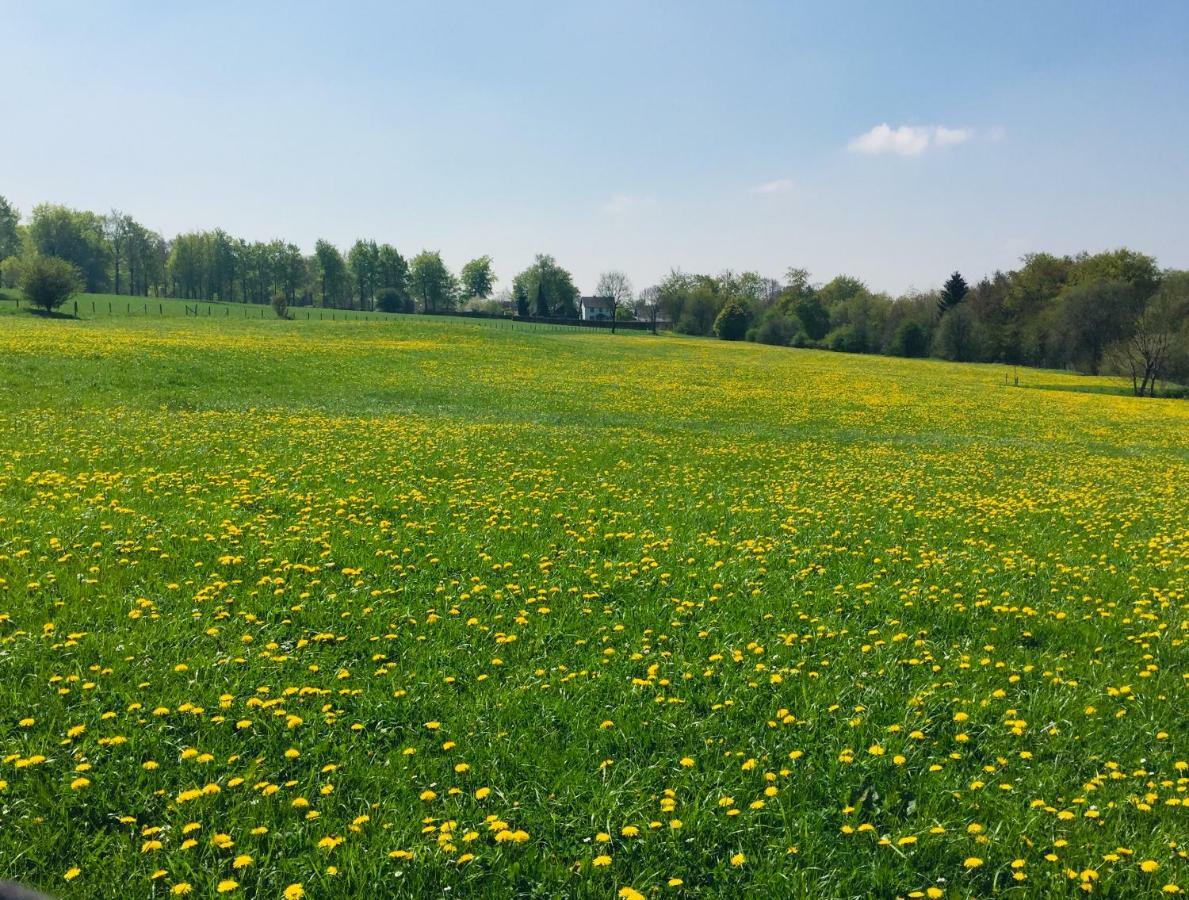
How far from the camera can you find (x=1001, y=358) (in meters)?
93.3

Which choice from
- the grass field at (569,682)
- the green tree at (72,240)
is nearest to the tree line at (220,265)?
the green tree at (72,240)

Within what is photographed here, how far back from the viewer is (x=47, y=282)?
59.2m

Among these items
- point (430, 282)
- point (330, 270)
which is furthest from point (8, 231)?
point (430, 282)

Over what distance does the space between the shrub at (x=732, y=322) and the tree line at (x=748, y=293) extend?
0.58 ft

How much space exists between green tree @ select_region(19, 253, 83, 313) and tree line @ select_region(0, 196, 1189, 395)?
104cm

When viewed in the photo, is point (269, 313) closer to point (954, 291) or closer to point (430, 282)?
point (430, 282)

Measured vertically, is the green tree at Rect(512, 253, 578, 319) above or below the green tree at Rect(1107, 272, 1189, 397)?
above

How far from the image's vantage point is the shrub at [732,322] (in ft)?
362

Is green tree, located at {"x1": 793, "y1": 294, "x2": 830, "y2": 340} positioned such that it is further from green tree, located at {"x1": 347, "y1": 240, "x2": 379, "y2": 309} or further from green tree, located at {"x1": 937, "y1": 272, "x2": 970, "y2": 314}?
green tree, located at {"x1": 347, "y1": 240, "x2": 379, "y2": 309}

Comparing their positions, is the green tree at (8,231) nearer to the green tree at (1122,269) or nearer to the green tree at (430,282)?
the green tree at (430,282)

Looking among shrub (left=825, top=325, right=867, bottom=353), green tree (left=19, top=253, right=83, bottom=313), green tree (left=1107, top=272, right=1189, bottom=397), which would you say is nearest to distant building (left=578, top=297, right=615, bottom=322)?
shrub (left=825, top=325, right=867, bottom=353)

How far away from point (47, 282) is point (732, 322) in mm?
83604

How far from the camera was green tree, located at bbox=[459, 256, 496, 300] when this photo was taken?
17300 centimetres

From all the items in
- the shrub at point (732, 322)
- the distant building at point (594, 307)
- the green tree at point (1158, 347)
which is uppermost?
the distant building at point (594, 307)
